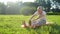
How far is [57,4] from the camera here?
54719 mm

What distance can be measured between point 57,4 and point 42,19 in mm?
46354

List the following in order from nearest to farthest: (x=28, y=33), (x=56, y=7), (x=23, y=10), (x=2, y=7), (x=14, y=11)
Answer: (x=28, y=33), (x=23, y=10), (x=14, y=11), (x=2, y=7), (x=56, y=7)

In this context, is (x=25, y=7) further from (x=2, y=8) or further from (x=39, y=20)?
(x=39, y=20)

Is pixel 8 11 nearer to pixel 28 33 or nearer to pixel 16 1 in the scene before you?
pixel 16 1

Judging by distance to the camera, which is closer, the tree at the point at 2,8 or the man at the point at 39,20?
the man at the point at 39,20

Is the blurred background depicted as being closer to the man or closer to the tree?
the tree

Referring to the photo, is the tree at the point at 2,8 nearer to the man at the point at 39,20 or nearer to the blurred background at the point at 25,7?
the blurred background at the point at 25,7

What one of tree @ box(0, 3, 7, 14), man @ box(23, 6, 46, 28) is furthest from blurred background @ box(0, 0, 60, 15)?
man @ box(23, 6, 46, 28)

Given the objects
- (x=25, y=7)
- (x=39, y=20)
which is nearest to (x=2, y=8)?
(x=25, y=7)

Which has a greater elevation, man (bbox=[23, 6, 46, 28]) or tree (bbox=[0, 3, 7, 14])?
man (bbox=[23, 6, 46, 28])

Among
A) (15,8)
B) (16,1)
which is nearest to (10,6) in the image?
(15,8)

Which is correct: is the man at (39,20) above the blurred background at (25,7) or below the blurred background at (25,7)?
above

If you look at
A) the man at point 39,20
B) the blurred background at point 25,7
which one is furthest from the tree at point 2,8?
the man at point 39,20

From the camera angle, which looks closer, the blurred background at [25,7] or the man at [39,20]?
the man at [39,20]
